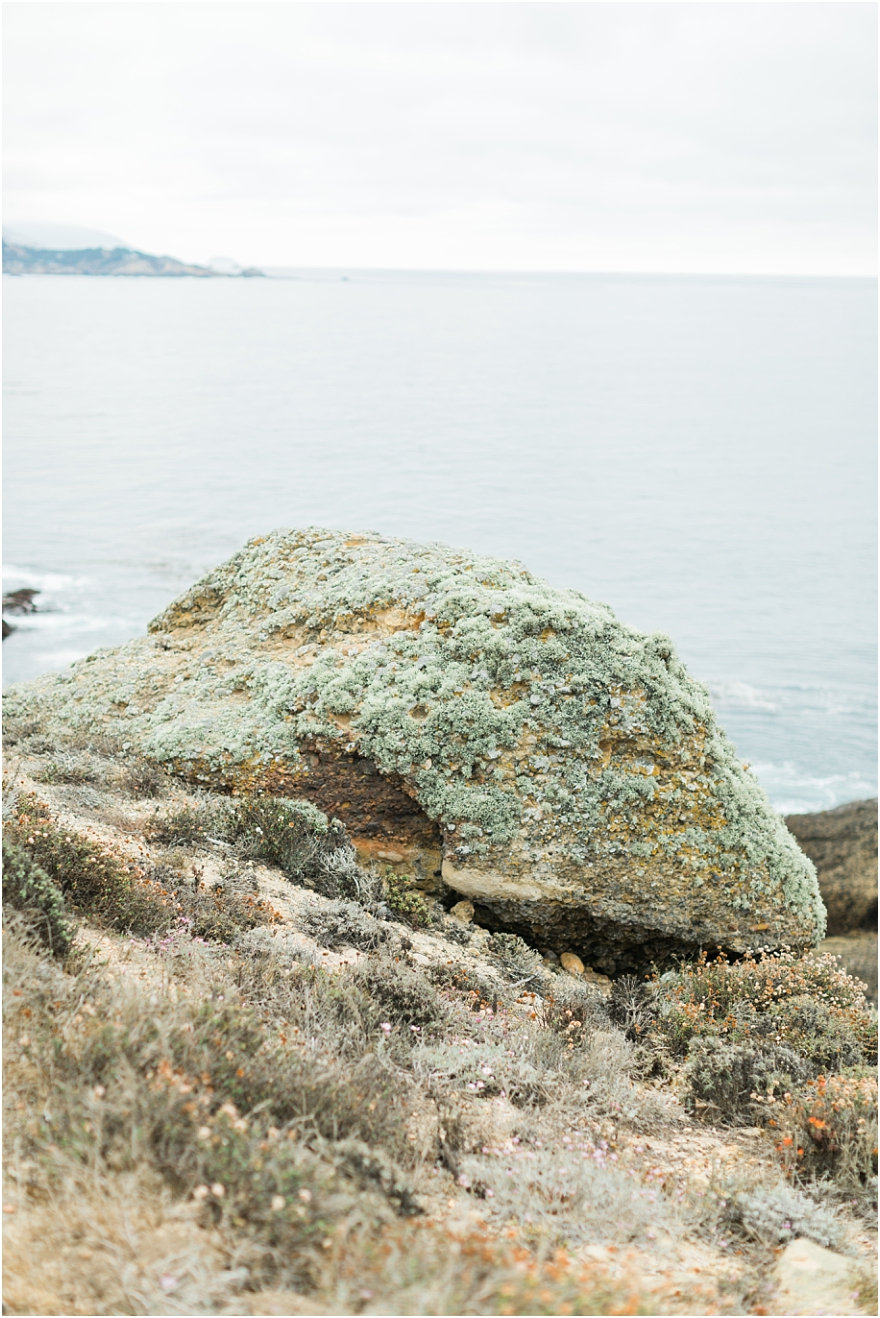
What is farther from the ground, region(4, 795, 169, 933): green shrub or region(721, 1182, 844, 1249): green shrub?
region(4, 795, 169, 933): green shrub

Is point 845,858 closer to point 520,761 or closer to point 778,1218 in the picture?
point 520,761

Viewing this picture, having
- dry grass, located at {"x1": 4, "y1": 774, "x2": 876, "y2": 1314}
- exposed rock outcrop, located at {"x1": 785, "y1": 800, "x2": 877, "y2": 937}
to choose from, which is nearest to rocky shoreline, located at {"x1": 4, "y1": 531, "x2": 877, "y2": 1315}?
dry grass, located at {"x1": 4, "y1": 774, "x2": 876, "y2": 1314}

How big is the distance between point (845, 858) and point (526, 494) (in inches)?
1438

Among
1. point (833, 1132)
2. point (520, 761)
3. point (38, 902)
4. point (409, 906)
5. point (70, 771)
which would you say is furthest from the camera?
point (70, 771)

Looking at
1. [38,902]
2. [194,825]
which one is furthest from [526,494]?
[38,902]

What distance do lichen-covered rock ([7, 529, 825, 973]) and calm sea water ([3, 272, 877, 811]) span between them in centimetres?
1684

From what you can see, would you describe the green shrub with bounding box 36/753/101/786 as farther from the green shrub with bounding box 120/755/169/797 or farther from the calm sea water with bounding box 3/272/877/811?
the calm sea water with bounding box 3/272/877/811

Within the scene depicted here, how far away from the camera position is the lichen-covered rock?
24.2ft

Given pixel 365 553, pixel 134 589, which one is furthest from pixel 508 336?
Answer: pixel 365 553

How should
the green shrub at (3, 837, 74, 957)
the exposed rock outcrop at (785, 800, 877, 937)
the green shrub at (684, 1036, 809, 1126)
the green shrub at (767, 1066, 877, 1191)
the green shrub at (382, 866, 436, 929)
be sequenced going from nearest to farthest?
the green shrub at (767, 1066, 877, 1191)
the green shrub at (3, 837, 74, 957)
the green shrub at (684, 1036, 809, 1126)
the green shrub at (382, 866, 436, 929)
the exposed rock outcrop at (785, 800, 877, 937)

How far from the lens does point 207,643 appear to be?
1047cm

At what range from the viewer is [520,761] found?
300 inches

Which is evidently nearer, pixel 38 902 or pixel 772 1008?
pixel 38 902

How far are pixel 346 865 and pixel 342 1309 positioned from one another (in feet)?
15.3
